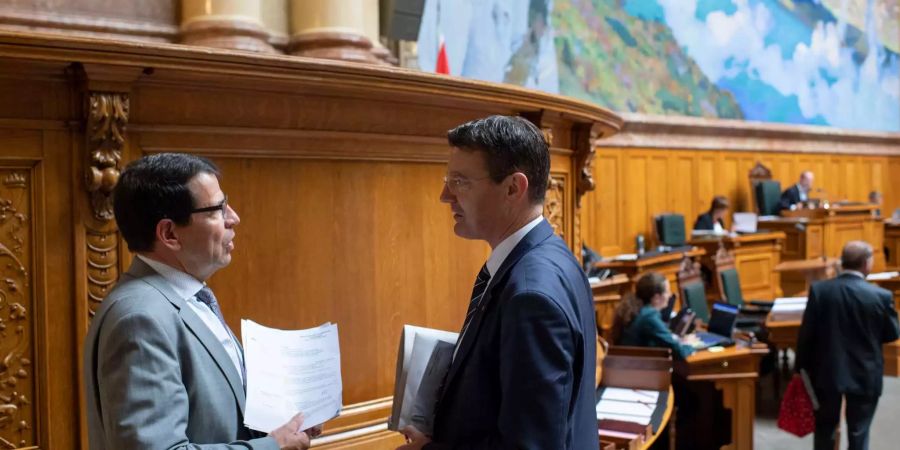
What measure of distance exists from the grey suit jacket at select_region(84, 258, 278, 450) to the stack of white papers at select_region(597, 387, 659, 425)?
255cm

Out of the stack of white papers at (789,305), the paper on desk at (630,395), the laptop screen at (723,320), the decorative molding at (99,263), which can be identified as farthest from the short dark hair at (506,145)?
the stack of white papers at (789,305)

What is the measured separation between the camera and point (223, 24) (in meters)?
3.82

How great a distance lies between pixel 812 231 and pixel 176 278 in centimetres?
1168

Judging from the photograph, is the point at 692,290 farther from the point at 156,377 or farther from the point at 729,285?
the point at 156,377

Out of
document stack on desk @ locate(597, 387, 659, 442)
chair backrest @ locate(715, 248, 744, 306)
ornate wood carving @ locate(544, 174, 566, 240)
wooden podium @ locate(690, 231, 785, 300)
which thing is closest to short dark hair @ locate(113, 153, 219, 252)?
ornate wood carving @ locate(544, 174, 566, 240)

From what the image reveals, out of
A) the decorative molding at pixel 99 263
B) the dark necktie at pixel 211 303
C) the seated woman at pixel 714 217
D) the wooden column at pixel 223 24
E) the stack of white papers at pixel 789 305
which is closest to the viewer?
the dark necktie at pixel 211 303

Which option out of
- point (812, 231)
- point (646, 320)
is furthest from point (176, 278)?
point (812, 231)

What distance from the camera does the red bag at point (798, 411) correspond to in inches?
214

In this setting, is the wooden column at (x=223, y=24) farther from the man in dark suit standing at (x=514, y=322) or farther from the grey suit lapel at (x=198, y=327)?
the man in dark suit standing at (x=514, y=322)

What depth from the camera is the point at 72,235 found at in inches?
86.0

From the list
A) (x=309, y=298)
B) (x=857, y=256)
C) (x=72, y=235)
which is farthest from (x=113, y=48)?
(x=857, y=256)

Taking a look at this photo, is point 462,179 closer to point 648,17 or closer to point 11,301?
point 11,301

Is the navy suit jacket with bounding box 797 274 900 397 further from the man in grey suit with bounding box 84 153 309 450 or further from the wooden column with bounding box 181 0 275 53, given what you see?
the man in grey suit with bounding box 84 153 309 450

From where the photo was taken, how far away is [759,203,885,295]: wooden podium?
11.6m
